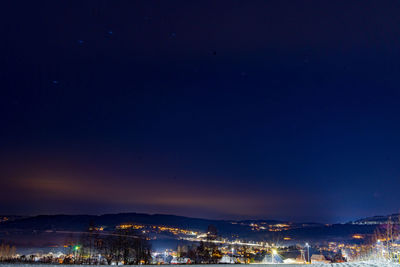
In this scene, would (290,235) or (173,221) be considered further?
(173,221)

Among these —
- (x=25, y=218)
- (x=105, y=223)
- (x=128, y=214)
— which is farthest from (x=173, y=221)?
(x=25, y=218)

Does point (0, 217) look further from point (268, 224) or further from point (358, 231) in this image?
point (358, 231)

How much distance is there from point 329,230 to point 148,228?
85.8 m

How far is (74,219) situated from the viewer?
135875mm

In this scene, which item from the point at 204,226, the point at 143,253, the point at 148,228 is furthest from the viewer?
the point at 204,226

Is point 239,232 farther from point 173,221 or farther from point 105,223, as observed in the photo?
point 105,223

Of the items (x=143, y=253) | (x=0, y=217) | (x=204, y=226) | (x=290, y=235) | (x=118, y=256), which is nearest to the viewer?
(x=118, y=256)

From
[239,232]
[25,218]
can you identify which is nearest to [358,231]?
[239,232]

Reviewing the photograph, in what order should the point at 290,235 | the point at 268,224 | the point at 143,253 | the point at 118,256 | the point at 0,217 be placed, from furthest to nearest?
the point at 268,224, the point at 290,235, the point at 0,217, the point at 143,253, the point at 118,256

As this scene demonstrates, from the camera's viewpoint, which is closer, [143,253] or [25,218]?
[143,253]

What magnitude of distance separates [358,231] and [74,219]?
376 ft

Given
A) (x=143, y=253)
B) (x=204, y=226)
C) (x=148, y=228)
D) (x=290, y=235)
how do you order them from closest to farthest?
(x=143, y=253)
(x=148, y=228)
(x=290, y=235)
(x=204, y=226)

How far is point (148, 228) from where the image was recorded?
481 feet

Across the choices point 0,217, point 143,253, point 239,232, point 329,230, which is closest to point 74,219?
point 0,217
